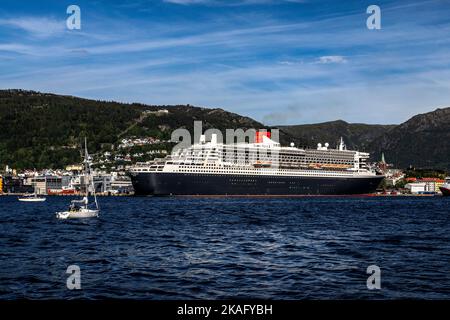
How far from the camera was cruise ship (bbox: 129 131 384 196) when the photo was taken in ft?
433

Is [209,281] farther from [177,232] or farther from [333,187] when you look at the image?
[333,187]

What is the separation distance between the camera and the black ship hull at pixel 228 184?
131 meters

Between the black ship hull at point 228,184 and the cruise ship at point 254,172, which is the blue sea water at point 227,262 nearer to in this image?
the black ship hull at point 228,184

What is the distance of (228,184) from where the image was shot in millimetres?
134625

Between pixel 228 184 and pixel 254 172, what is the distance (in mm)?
8884

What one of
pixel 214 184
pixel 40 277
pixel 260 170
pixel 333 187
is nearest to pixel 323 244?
pixel 40 277

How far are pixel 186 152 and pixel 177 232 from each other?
98.9m

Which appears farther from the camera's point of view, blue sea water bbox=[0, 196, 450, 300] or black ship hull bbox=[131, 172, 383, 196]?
black ship hull bbox=[131, 172, 383, 196]

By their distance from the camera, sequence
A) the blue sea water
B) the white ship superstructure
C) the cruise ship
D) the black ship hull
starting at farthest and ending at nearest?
the white ship superstructure → the cruise ship → the black ship hull → the blue sea water

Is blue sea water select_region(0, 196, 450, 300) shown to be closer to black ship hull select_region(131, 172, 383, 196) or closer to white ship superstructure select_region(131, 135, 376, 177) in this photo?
black ship hull select_region(131, 172, 383, 196)

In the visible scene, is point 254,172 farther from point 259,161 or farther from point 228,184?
point 228,184

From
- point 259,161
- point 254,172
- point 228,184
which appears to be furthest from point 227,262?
point 259,161

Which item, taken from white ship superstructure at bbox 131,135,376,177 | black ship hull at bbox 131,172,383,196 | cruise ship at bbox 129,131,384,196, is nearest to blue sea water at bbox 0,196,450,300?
black ship hull at bbox 131,172,383,196

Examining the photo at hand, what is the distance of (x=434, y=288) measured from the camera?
69.9 feet
